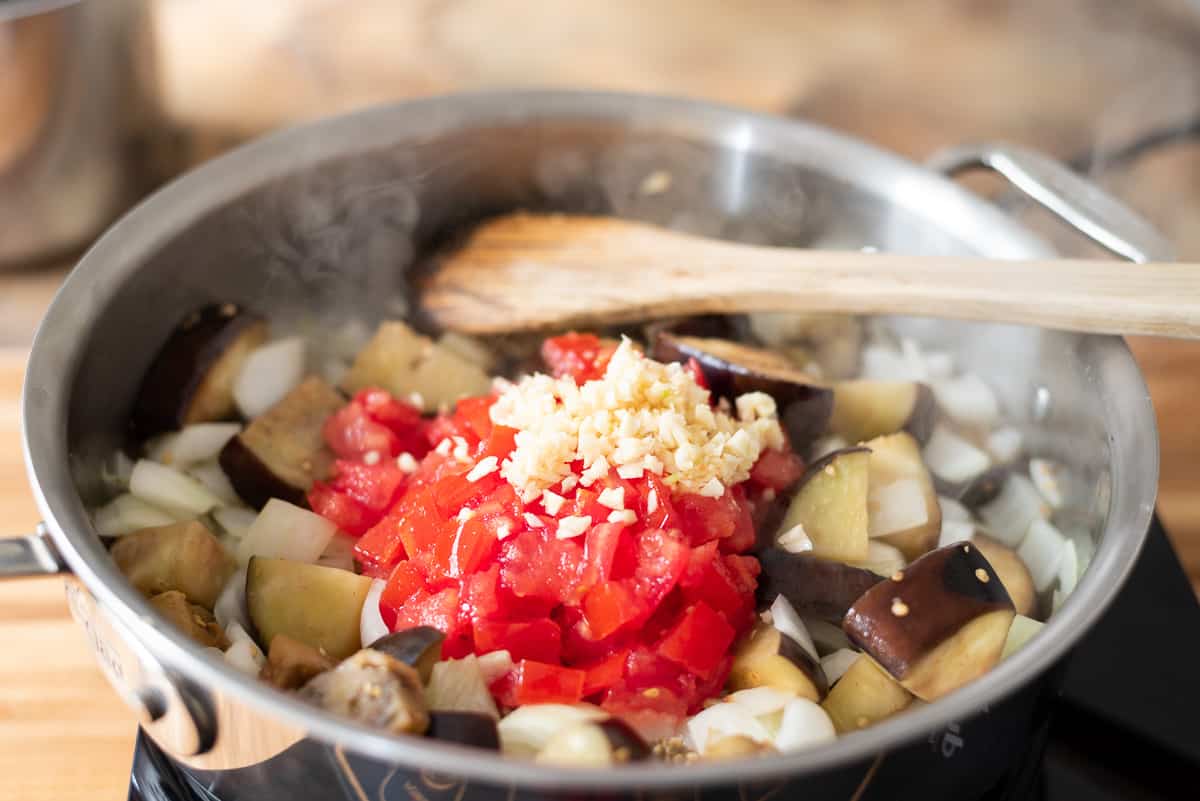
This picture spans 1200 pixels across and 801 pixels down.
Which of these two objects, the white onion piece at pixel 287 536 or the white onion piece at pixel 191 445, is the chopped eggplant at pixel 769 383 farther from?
the white onion piece at pixel 191 445

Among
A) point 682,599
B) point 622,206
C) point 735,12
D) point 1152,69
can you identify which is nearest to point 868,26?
point 735,12

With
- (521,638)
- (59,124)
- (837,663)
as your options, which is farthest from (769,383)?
(59,124)

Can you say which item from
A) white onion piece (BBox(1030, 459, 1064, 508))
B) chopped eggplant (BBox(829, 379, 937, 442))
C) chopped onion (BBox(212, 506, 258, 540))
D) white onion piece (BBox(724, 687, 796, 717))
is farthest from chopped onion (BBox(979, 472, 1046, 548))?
chopped onion (BBox(212, 506, 258, 540))

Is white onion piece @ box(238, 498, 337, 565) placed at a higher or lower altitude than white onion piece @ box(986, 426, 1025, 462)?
higher

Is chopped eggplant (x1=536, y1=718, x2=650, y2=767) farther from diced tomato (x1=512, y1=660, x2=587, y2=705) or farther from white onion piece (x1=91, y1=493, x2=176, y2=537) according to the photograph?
white onion piece (x1=91, y1=493, x2=176, y2=537)

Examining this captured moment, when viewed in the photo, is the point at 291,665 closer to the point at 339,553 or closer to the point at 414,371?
the point at 339,553

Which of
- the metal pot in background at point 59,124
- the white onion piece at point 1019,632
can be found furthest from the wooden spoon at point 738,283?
the metal pot in background at point 59,124

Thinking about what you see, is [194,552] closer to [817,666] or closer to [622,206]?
[817,666]
